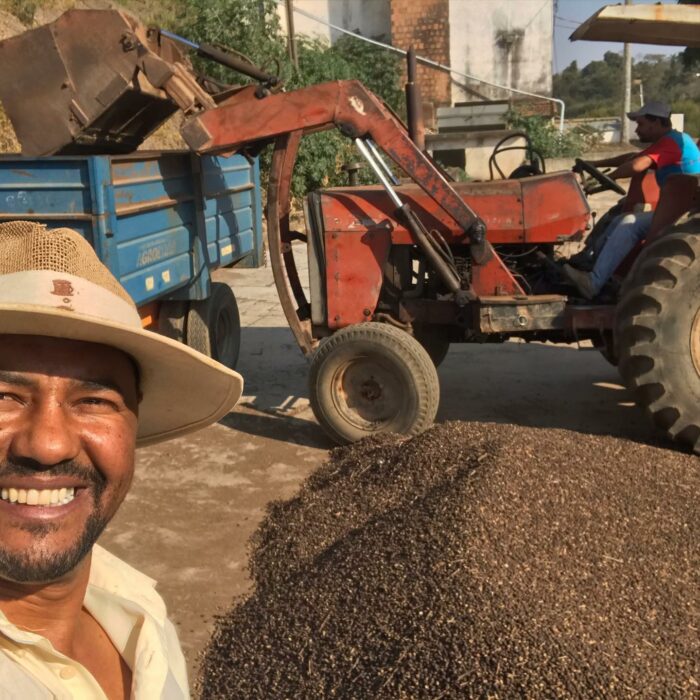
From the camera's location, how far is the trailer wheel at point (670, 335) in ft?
15.9

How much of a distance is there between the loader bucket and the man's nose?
14.5ft

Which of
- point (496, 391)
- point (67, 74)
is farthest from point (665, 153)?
point (67, 74)

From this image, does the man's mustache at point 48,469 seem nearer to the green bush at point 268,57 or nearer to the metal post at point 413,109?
the metal post at point 413,109

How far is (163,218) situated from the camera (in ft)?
18.1

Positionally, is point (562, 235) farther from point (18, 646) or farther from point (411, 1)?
point (411, 1)

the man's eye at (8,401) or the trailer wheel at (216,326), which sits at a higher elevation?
the man's eye at (8,401)

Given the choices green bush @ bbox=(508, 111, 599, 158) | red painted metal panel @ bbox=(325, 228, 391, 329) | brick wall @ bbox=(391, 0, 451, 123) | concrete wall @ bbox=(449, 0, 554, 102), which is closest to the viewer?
red painted metal panel @ bbox=(325, 228, 391, 329)

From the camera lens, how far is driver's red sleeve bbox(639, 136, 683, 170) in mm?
5562

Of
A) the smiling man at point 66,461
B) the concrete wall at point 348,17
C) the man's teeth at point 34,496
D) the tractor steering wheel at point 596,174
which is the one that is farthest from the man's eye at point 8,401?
the concrete wall at point 348,17

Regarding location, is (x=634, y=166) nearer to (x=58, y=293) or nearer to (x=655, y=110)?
(x=655, y=110)

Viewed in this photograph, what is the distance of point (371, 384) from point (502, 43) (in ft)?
60.2

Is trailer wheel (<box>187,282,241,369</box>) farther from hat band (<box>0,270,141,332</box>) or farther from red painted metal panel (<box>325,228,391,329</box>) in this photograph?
hat band (<box>0,270,141,332</box>)

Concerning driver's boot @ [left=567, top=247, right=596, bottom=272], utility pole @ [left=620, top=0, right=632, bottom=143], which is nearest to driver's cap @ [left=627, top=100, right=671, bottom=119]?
driver's boot @ [left=567, top=247, right=596, bottom=272]

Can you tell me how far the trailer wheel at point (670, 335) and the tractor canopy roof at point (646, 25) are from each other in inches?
41.2
